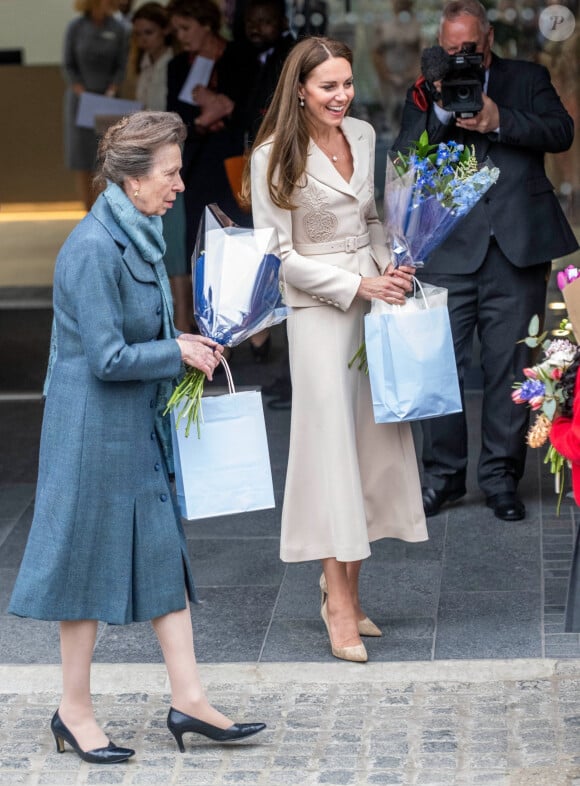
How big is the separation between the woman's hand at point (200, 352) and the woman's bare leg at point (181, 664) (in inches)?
29.0

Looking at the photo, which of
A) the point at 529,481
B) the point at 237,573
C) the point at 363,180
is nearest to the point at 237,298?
the point at 363,180

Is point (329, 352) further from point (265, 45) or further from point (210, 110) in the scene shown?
point (210, 110)

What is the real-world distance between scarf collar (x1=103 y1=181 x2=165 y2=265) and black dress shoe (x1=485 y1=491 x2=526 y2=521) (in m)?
2.72

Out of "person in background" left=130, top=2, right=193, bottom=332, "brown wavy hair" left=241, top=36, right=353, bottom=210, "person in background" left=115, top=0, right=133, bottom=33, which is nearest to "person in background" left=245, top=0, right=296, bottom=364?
"person in background" left=130, top=2, right=193, bottom=332

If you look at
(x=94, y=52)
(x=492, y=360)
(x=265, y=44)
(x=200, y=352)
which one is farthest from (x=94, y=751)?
(x=94, y=52)

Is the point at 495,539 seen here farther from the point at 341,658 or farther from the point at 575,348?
the point at 575,348

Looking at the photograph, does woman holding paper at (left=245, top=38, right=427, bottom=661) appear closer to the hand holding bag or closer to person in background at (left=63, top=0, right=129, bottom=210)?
the hand holding bag

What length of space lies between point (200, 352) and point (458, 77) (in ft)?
7.30

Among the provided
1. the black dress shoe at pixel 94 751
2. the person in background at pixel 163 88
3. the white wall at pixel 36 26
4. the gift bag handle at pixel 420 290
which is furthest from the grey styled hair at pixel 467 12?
the white wall at pixel 36 26

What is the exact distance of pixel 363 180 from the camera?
16.5ft

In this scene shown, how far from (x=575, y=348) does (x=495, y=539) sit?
226 centimetres

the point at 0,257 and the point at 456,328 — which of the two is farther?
the point at 0,257

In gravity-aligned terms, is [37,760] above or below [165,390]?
below

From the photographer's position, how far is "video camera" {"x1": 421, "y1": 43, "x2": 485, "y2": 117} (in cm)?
593
